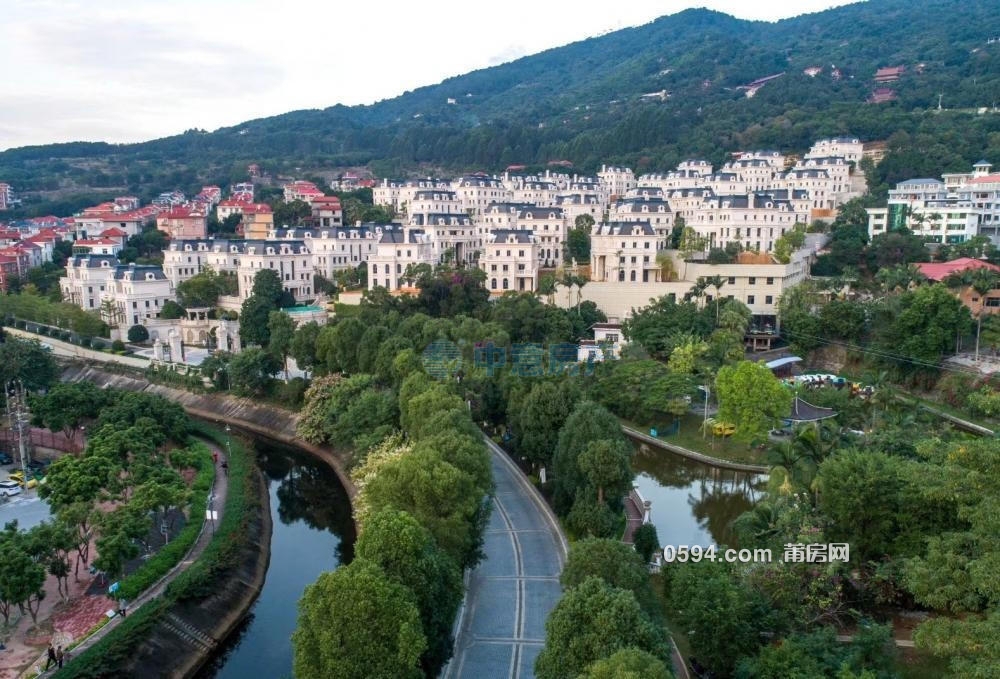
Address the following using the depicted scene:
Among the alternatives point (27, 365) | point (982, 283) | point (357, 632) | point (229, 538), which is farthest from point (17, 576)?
point (982, 283)

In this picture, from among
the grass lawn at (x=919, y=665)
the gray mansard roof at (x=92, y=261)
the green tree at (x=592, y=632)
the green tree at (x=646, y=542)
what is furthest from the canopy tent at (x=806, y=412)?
the gray mansard roof at (x=92, y=261)

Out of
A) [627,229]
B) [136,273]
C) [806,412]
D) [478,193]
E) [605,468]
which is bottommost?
[806,412]

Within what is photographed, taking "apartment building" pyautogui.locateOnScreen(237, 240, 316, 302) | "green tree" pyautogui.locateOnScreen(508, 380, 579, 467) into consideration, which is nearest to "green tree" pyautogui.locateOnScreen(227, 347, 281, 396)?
"apartment building" pyautogui.locateOnScreen(237, 240, 316, 302)

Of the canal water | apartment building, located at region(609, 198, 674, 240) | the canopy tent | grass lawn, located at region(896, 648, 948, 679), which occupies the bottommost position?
the canal water

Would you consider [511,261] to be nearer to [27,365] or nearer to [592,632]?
[27,365]

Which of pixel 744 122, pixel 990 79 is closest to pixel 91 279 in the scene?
pixel 744 122

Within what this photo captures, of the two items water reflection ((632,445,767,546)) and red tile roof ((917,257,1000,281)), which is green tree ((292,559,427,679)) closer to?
water reflection ((632,445,767,546))

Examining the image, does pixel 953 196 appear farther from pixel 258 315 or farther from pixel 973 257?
pixel 258 315

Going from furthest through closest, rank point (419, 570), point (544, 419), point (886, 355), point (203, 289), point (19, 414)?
point (203, 289) < point (886, 355) < point (19, 414) < point (544, 419) < point (419, 570)
